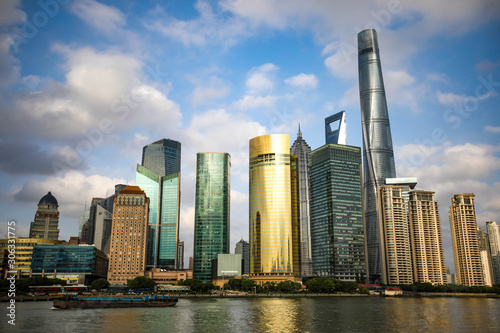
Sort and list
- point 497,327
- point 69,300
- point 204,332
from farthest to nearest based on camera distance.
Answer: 1. point 69,300
2. point 497,327
3. point 204,332

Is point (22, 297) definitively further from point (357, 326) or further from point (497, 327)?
point (497, 327)

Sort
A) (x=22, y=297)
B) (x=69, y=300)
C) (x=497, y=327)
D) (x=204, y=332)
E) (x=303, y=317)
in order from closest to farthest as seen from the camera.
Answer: (x=204, y=332)
(x=497, y=327)
(x=303, y=317)
(x=69, y=300)
(x=22, y=297)

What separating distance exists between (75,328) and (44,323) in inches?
503

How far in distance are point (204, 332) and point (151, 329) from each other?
13152mm

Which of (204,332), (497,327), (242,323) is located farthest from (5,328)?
(497,327)

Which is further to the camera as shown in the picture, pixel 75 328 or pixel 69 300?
pixel 69 300

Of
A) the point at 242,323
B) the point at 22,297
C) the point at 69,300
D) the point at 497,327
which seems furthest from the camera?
the point at 22,297

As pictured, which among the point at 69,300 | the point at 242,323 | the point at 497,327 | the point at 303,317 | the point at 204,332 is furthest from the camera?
the point at 69,300

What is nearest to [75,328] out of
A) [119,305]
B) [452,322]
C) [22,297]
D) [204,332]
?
[204,332]

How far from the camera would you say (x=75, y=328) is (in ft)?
320

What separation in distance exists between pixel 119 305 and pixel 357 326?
336 ft

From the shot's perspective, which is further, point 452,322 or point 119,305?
point 119,305

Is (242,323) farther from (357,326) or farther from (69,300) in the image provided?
(69,300)

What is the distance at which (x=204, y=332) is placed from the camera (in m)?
92.3
